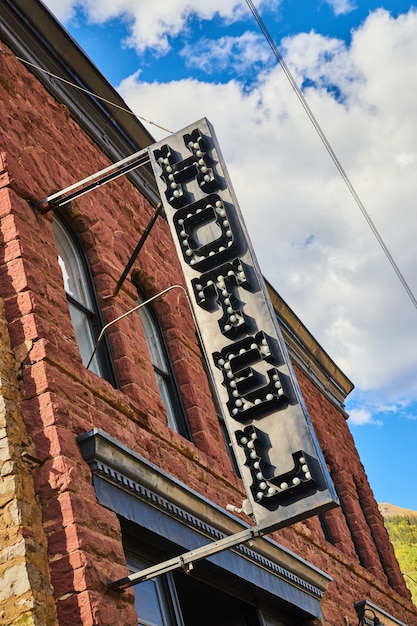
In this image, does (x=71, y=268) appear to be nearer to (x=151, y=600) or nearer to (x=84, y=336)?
(x=84, y=336)

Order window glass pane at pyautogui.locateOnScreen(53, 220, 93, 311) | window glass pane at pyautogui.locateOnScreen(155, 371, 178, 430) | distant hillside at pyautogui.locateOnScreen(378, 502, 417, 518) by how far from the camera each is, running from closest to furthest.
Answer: window glass pane at pyautogui.locateOnScreen(53, 220, 93, 311) < window glass pane at pyautogui.locateOnScreen(155, 371, 178, 430) < distant hillside at pyautogui.locateOnScreen(378, 502, 417, 518)

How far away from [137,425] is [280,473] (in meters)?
1.93

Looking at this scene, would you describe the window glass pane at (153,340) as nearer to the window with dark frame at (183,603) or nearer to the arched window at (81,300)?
the arched window at (81,300)

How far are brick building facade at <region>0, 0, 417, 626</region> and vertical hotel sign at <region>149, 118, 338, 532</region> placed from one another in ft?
3.45

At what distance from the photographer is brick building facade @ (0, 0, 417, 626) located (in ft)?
23.0

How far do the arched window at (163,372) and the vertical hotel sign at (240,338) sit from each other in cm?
267

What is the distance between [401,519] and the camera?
170 ft

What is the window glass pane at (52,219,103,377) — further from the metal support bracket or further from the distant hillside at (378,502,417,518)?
the distant hillside at (378,502,417,518)

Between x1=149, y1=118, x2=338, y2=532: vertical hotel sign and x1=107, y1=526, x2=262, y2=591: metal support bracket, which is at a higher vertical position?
x1=149, y1=118, x2=338, y2=532: vertical hotel sign

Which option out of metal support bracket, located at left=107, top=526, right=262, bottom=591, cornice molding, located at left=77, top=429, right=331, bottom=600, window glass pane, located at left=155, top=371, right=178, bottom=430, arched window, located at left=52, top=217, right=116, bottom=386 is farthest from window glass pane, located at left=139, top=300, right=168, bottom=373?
metal support bracket, located at left=107, top=526, right=262, bottom=591

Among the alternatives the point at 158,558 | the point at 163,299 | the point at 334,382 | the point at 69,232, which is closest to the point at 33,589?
the point at 158,558

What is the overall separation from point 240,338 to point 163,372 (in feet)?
10.3

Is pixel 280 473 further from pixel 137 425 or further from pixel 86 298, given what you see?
pixel 86 298

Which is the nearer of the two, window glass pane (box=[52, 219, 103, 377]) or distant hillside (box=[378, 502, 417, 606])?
window glass pane (box=[52, 219, 103, 377])
